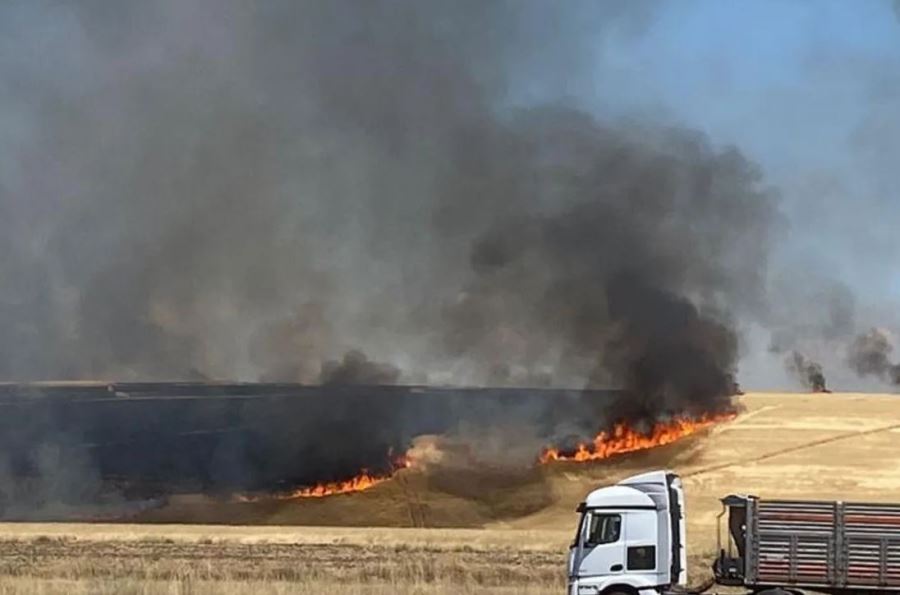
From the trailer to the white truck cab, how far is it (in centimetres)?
2

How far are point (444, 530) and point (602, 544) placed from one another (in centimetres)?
2107

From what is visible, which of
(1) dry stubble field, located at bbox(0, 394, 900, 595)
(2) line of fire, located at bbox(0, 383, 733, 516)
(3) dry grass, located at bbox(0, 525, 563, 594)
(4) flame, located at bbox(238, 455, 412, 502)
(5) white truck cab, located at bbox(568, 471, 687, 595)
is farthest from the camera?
(2) line of fire, located at bbox(0, 383, 733, 516)

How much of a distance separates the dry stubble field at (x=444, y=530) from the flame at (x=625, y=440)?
0.71 meters

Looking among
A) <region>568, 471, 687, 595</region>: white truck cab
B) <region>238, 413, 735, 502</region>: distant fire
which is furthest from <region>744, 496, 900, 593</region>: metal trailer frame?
<region>238, 413, 735, 502</region>: distant fire

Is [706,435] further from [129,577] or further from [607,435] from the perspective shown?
[129,577]

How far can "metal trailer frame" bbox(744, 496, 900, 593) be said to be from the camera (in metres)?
26.4

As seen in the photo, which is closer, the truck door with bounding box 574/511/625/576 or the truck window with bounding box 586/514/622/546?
the truck door with bounding box 574/511/625/576

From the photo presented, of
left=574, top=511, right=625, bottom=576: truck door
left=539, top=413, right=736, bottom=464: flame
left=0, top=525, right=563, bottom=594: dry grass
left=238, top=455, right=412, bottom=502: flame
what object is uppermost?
left=539, top=413, right=736, bottom=464: flame

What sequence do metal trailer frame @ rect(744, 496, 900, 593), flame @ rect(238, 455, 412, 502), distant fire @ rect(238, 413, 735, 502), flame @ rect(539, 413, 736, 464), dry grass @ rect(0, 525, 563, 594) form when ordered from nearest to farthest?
metal trailer frame @ rect(744, 496, 900, 593) → dry grass @ rect(0, 525, 563, 594) → flame @ rect(238, 455, 412, 502) → distant fire @ rect(238, 413, 735, 502) → flame @ rect(539, 413, 736, 464)

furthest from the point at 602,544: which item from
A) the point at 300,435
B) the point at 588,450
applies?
Answer: the point at 300,435

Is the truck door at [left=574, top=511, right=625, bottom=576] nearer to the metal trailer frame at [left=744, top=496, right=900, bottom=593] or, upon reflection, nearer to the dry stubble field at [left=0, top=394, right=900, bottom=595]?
the metal trailer frame at [left=744, top=496, right=900, bottom=593]

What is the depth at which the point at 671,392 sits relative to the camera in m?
59.4

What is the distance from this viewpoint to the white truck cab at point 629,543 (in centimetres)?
2606

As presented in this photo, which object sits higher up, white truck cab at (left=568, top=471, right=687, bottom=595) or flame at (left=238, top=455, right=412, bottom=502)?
flame at (left=238, top=455, right=412, bottom=502)
